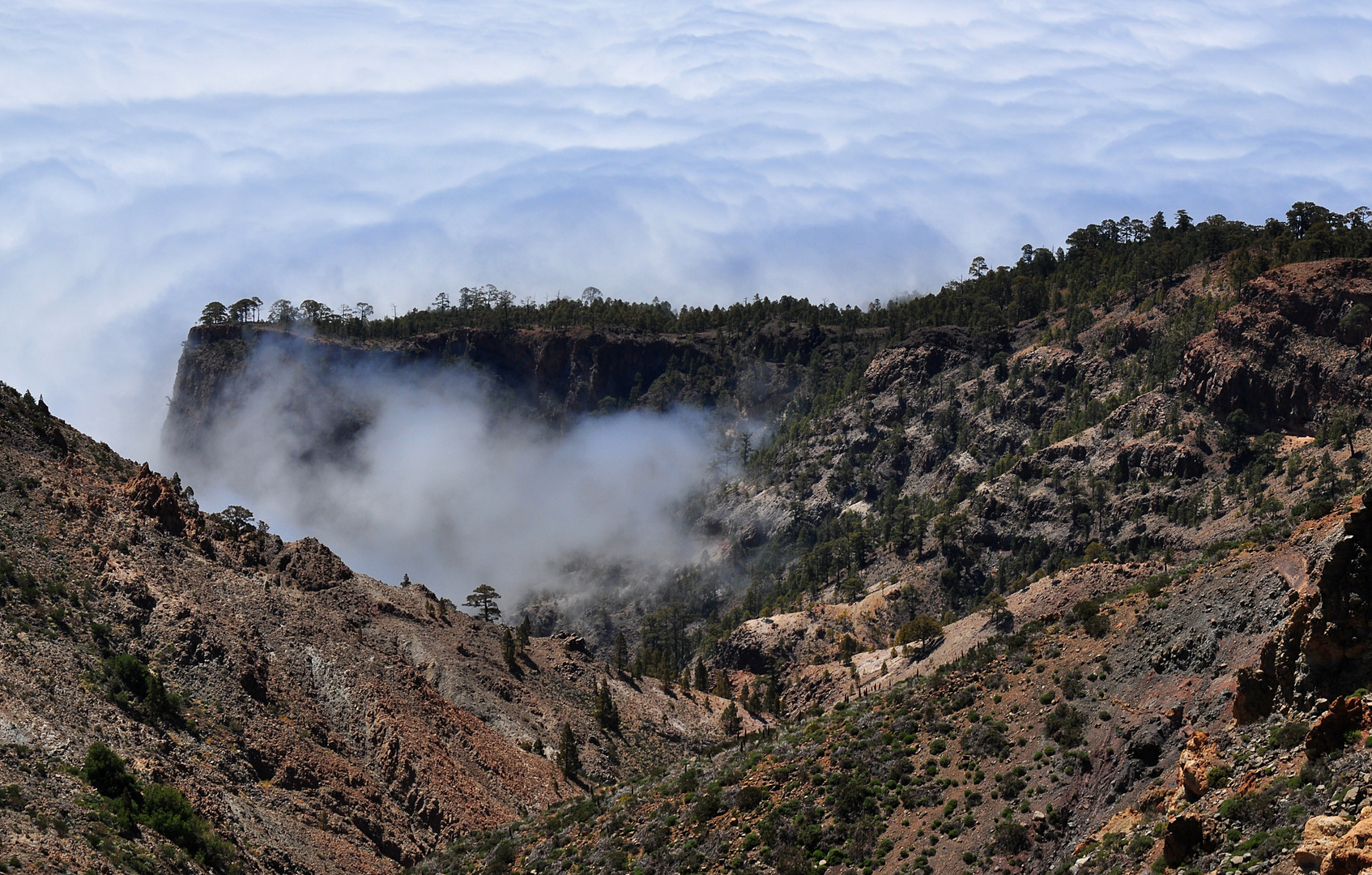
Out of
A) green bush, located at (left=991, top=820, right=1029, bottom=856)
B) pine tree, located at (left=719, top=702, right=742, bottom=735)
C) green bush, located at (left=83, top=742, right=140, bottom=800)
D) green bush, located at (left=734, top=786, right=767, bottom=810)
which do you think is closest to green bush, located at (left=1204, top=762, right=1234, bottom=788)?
green bush, located at (left=991, top=820, right=1029, bottom=856)

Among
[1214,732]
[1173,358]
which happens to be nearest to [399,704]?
[1214,732]

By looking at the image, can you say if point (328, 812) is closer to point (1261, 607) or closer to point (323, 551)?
point (323, 551)

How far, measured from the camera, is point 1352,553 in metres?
41.2

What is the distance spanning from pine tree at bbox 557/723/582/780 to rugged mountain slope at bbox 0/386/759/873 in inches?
42.2

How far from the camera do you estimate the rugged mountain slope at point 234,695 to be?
6438 cm

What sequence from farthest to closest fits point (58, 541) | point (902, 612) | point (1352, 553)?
point (902, 612), point (58, 541), point (1352, 553)

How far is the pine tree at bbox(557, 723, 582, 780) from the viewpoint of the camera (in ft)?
316

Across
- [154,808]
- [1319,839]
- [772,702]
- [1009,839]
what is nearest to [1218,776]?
[1319,839]

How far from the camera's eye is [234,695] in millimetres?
80562

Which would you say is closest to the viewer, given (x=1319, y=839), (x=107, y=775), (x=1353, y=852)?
(x=1353, y=852)

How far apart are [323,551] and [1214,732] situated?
8971cm

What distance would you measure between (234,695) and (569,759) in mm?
28008

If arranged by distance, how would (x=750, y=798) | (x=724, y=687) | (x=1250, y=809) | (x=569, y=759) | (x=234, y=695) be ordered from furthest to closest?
(x=724, y=687), (x=569, y=759), (x=234, y=695), (x=750, y=798), (x=1250, y=809)

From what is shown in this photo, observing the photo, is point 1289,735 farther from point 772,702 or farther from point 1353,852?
point 772,702
